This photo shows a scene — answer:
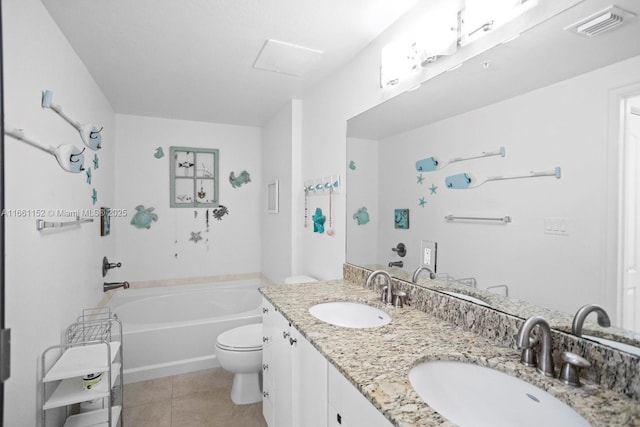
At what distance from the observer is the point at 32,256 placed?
4.68 ft

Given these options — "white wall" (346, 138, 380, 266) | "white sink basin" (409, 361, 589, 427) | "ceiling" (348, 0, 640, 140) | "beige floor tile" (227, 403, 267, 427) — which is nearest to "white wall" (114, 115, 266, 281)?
"beige floor tile" (227, 403, 267, 427)

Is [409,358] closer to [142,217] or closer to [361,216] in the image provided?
[361,216]

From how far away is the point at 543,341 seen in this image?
0.90 m

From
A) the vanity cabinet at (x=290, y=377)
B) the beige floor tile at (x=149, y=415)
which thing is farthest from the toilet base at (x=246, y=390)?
the beige floor tile at (x=149, y=415)

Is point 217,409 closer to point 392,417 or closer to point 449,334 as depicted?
point 449,334

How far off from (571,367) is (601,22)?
3.09ft

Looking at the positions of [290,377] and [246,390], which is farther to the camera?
[246,390]

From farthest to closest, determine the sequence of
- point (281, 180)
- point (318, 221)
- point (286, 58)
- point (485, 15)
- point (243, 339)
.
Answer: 1. point (281, 180)
2. point (318, 221)
3. point (243, 339)
4. point (286, 58)
5. point (485, 15)

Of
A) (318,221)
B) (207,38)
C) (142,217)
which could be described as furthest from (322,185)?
(142,217)

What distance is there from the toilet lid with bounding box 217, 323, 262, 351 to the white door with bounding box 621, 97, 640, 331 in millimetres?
1974

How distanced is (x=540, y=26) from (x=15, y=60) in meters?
1.93

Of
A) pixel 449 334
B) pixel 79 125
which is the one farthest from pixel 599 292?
pixel 79 125

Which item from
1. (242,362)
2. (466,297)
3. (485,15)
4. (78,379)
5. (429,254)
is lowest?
(242,362)

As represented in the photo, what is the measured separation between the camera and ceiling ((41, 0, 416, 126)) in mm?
1609
